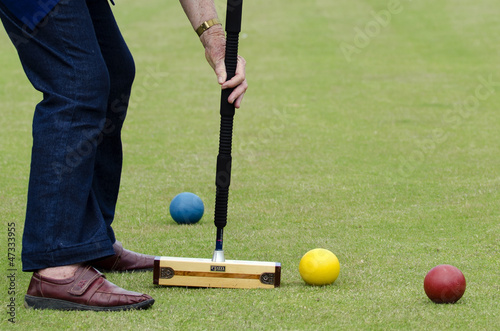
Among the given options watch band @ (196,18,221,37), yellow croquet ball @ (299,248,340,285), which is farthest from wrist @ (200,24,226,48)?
yellow croquet ball @ (299,248,340,285)

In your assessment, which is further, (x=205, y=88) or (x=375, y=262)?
(x=205, y=88)

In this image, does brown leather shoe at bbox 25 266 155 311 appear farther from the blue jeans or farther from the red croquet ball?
the red croquet ball

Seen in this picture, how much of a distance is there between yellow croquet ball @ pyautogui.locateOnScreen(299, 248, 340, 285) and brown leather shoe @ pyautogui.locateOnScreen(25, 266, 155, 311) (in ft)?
2.35

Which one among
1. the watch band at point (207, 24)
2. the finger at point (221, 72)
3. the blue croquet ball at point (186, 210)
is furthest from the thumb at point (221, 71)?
the blue croquet ball at point (186, 210)

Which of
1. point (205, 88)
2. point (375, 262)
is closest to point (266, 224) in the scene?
point (375, 262)

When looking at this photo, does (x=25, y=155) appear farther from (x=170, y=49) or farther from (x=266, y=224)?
(x=170, y=49)

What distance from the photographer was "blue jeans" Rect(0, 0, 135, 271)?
2852mm

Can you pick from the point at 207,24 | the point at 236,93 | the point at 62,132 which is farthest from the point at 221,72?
the point at 62,132

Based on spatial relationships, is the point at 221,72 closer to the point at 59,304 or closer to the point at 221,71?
the point at 221,71

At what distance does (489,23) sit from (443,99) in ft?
30.3

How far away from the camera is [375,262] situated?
3668 millimetres

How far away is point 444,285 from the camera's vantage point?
2912 millimetres

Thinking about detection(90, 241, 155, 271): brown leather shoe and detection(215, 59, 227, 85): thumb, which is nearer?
detection(215, 59, 227, 85): thumb

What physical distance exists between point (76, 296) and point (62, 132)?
2.05ft
